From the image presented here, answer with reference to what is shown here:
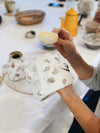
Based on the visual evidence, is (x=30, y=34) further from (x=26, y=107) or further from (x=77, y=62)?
(x=26, y=107)

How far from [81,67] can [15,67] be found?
0.96 feet

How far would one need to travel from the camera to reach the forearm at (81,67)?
644 millimetres

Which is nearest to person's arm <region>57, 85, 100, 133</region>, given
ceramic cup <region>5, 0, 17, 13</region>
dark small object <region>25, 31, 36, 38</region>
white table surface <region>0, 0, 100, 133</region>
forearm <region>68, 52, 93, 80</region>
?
white table surface <region>0, 0, 100, 133</region>

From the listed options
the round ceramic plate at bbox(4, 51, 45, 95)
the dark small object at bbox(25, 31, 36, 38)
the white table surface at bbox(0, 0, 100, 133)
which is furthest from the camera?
the dark small object at bbox(25, 31, 36, 38)

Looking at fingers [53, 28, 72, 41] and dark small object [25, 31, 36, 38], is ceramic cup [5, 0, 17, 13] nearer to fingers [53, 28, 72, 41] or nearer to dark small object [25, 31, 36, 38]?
dark small object [25, 31, 36, 38]

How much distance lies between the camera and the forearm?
644 mm

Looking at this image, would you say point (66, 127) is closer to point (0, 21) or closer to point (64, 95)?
point (64, 95)

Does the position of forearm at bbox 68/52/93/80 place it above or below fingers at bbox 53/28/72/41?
below

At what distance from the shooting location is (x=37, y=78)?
1.48ft

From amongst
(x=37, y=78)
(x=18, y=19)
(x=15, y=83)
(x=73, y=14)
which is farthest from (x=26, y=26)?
(x=37, y=78)

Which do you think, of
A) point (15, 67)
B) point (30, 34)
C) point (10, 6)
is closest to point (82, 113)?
point (15, 67)

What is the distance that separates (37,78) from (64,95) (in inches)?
4.2

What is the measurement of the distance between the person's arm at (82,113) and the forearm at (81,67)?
0.19 m

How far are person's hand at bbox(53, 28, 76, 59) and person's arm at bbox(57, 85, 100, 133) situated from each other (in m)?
0.21
